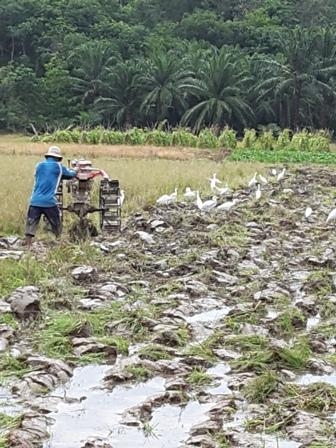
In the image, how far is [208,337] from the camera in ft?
21.5

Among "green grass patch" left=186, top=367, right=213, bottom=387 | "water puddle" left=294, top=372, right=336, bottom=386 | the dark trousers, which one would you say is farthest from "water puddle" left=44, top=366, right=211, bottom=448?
the dark trousers

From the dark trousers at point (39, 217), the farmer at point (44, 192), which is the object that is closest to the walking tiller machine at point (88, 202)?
the dark trousers at point (39, 217)

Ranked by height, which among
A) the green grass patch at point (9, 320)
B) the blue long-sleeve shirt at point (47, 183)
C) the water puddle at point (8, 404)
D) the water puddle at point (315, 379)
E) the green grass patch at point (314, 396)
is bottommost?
the green grass patch at point (9, 320)

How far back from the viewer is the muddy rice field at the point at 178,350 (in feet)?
15.7

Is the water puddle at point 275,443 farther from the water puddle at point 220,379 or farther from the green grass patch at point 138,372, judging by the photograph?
→ the green grass patch at point 138,372

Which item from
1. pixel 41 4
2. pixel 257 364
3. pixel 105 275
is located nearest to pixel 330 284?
pixel 105 275

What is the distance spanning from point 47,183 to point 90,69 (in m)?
43.5

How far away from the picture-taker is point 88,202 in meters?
11.1

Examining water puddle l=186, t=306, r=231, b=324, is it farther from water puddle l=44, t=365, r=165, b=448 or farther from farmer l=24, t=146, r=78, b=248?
farmer l=24, t=146, r=78, b=248

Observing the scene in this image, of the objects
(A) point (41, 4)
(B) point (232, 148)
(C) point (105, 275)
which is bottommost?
(B) point (232, 148)

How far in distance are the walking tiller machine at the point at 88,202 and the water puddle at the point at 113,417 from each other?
5.43m

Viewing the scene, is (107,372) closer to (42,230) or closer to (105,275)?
(105,275)

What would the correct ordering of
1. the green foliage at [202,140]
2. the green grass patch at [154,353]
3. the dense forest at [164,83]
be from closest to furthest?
the green grass patch at [154,353] < the green foliage at [202,140] < the dense forest at [164,83]

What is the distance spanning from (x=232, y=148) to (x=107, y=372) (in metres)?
31.3
